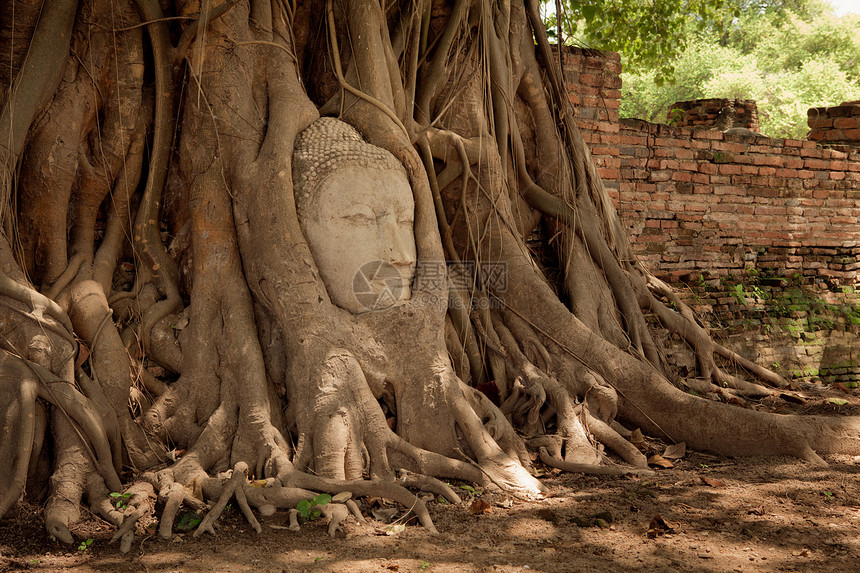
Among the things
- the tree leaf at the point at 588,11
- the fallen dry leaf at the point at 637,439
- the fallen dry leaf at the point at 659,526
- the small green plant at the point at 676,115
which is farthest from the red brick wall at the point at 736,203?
the fallen dry leaf at the point at 659,526

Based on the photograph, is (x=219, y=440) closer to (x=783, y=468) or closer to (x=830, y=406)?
(x=783, y=468)

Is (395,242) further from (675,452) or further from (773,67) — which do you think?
(773,67)

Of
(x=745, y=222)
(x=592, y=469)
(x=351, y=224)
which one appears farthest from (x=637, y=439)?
(x=745, y=222)

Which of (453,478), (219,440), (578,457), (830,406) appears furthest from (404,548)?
(830,406)

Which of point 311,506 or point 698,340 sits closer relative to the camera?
point 311,506

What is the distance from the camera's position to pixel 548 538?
2.72m

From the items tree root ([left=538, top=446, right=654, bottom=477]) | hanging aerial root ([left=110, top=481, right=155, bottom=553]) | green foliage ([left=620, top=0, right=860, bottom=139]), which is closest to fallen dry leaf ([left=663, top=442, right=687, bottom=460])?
tree root ([left=538, top=446, right=654, bottom=477])

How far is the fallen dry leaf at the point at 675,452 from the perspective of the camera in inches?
152

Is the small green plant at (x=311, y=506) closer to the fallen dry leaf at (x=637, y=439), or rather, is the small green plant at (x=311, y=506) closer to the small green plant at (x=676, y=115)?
the fallen dry leaf at (x=637, y=439)

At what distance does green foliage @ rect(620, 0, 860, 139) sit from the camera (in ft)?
60.3

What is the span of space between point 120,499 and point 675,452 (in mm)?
2739

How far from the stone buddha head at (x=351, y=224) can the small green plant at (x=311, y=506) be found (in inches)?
40.4

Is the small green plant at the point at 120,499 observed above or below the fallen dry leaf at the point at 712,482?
above

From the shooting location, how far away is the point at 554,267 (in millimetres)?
5129
